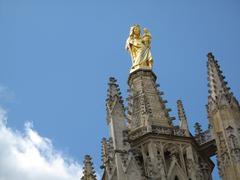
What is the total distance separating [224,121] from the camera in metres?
27.5

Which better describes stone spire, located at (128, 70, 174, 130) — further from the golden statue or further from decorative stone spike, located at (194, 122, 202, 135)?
decorative stone spike, located at (194, 122, 202, 135)

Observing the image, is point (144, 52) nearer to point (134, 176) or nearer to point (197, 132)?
point (197, 132)

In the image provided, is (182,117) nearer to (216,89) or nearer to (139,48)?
(216,89)

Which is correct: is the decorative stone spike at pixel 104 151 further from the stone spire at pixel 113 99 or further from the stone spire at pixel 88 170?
the stone spire at pixel 113 99

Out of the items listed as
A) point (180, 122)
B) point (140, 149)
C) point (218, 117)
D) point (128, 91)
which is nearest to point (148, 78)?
point (128, 91)

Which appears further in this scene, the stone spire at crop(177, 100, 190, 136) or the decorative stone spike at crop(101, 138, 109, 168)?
the stone spire at crop(177, 100, 190, 136)

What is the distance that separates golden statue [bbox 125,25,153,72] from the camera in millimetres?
37219

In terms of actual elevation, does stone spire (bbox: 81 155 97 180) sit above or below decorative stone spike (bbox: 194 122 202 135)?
below

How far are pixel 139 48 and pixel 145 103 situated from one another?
18.9ft

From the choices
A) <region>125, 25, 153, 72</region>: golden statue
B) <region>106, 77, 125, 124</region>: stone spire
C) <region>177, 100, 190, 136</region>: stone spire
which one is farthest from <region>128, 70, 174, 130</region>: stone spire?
<region>106, 77, 125, 124</region>: stone spire

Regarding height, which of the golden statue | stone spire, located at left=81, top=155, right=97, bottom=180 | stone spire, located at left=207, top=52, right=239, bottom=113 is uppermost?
the golden statue

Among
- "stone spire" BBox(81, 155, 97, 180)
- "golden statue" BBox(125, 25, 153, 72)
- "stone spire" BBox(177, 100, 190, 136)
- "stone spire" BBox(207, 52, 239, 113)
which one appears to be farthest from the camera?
"golden statue" BBox(125, 25, 153, 72)

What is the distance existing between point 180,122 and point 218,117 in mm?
5161

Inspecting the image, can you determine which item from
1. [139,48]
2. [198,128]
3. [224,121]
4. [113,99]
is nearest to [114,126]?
[113,99]
